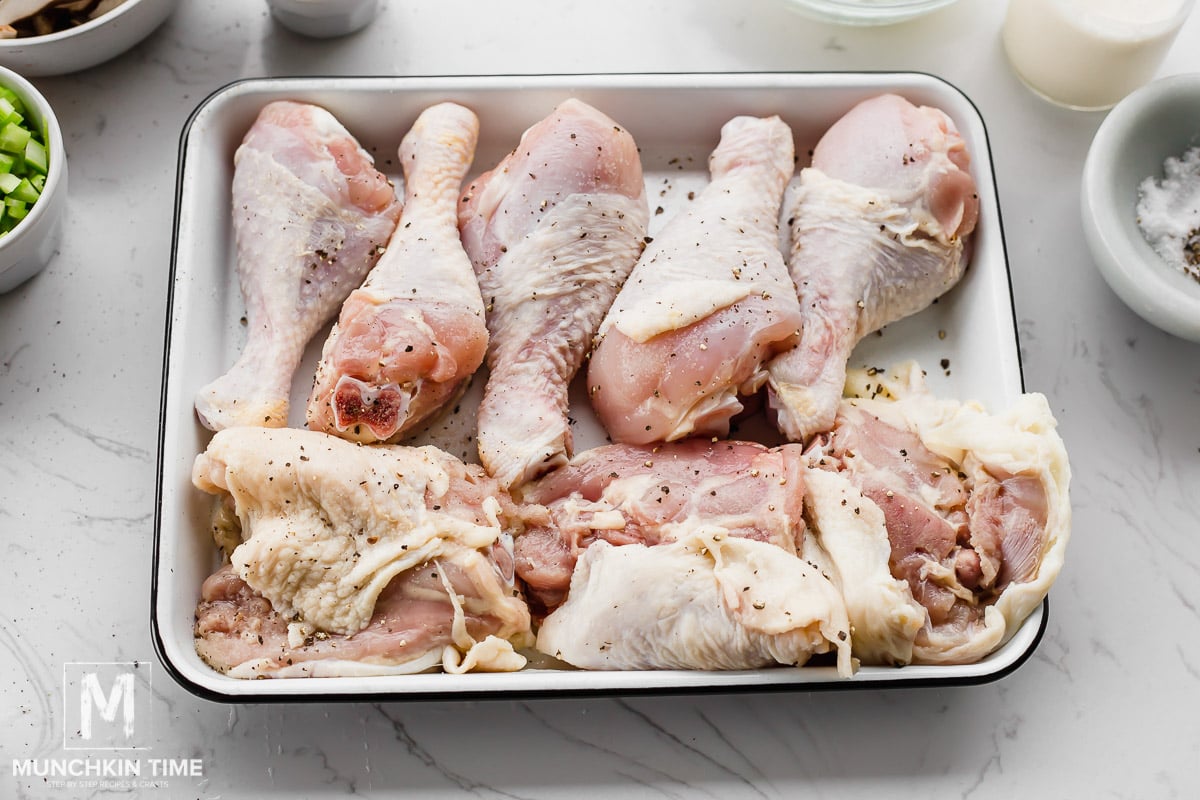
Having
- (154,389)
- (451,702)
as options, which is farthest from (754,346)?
(154,389)

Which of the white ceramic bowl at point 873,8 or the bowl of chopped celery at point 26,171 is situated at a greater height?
the bowl of chopped celery at point 26,171

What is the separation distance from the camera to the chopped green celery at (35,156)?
252 centimetres

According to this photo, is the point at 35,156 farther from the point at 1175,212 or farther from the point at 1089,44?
the point at 1175,212

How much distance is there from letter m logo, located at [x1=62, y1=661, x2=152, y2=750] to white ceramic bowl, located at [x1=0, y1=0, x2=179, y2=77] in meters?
1.43

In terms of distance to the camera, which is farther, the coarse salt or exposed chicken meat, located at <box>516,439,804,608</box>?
the coarse salt

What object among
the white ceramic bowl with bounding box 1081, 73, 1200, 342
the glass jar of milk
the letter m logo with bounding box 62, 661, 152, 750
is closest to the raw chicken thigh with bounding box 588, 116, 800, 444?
the white ceramic bowl with bounding box 1081, 73, 1200, 342

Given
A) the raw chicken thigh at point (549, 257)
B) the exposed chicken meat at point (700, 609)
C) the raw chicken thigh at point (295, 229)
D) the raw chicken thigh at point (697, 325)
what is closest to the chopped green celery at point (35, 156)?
the raw chicken thigh at point (295, 229)

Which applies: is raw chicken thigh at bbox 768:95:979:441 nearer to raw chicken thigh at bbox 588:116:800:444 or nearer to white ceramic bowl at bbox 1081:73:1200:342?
raw chicken thigh at bbox 588:116:800:444

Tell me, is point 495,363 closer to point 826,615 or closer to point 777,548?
point 777,548

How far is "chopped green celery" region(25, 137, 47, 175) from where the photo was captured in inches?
99.1

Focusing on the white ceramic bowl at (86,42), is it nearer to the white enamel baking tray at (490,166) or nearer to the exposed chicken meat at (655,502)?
the white enamel baking tray at (490,166)

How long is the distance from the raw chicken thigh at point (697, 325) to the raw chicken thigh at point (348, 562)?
426 mm

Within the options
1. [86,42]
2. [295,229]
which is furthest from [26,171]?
[295,229]

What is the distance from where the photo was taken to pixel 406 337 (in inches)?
91.0
